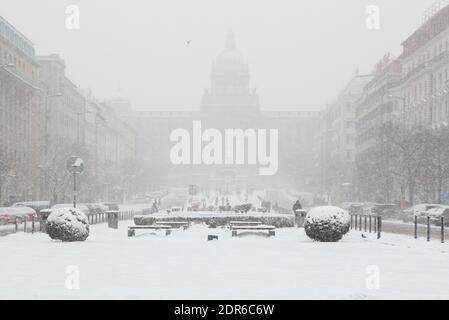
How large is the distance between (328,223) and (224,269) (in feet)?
34.0

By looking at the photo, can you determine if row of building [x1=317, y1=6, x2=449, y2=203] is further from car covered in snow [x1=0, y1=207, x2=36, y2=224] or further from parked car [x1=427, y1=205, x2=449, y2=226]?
car covered in snow [x1=0, y1=207, x2=36, y2=224]

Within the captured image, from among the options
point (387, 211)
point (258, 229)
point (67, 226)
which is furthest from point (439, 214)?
point (67, 226)

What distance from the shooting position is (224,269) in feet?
65.6

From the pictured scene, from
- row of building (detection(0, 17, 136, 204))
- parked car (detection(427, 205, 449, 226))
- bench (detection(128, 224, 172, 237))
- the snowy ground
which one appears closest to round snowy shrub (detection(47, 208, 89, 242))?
the snowy ground

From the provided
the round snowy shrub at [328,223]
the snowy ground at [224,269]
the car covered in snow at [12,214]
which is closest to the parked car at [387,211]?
the car covered in snow at [12,214]

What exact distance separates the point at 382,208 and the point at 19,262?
4555 cm

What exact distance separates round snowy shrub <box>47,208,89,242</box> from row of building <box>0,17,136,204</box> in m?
34.5

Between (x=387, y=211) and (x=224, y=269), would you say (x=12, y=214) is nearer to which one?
(x=387, y=211)

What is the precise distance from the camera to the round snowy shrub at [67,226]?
29531 mm

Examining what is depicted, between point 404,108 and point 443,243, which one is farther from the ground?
point 404,108

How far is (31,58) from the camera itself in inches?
3819
